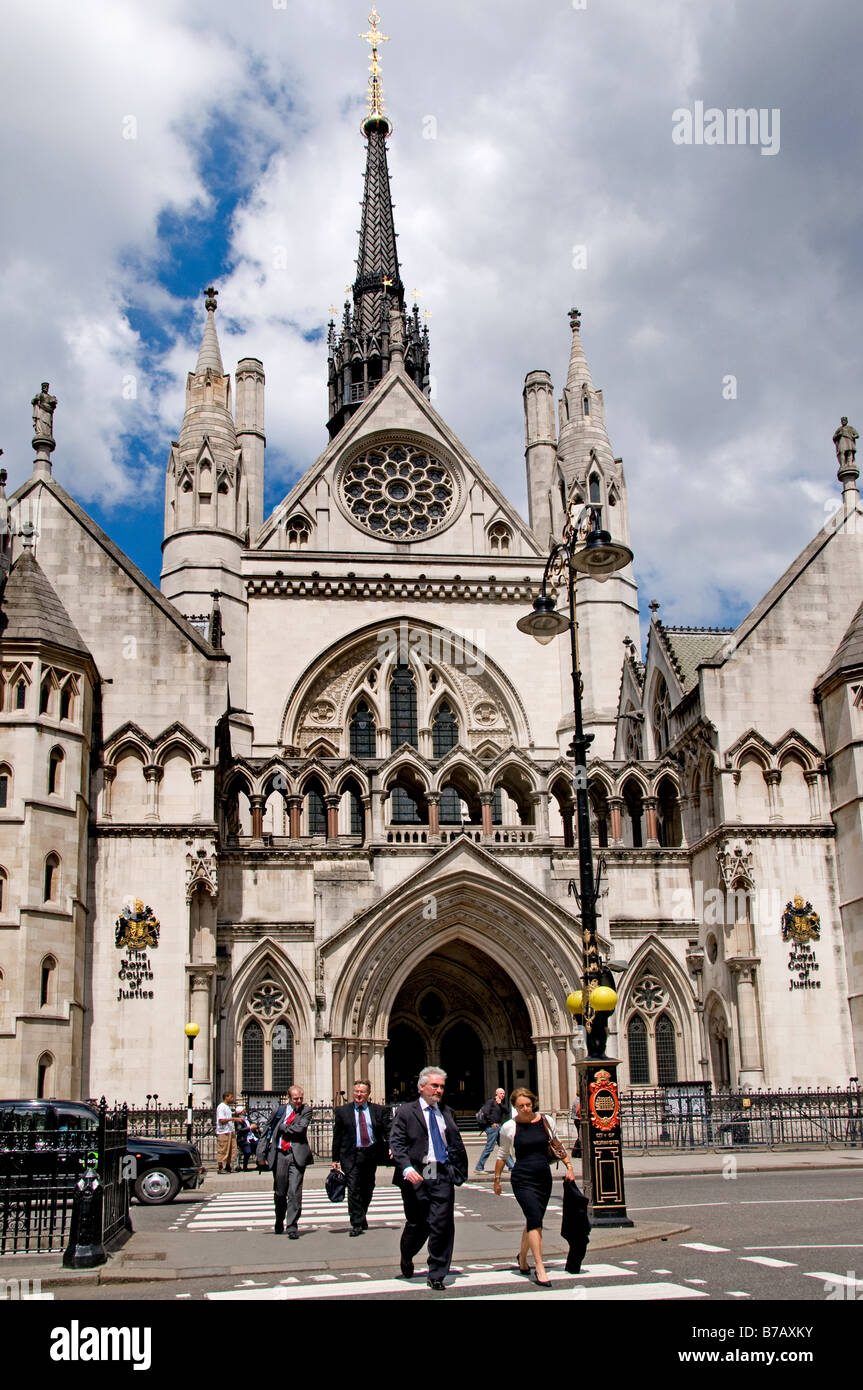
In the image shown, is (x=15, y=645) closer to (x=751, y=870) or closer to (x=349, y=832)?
(x=349, y=832)

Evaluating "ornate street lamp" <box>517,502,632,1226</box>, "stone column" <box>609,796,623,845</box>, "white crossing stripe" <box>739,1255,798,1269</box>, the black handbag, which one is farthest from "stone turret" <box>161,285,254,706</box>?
"white crossing stripe" <box>739,1255,798,1269</box>

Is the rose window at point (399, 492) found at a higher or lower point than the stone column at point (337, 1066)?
higher

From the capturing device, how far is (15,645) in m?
26.8

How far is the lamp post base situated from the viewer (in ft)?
42.0

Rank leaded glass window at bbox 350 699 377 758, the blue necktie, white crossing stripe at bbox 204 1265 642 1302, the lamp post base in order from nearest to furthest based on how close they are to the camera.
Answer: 1. white crossing stripe at bbox 204 1265 642 1302
2. the blue necktie
3. the lamp post base
4. leaded glass window at bbox 350 699 377 758

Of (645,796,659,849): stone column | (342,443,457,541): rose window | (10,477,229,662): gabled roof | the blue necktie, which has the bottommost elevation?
the blue necktie

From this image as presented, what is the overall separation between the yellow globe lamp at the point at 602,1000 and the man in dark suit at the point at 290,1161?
3286mm

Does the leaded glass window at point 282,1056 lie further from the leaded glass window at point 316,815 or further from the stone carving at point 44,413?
the stone carving at point 44,413

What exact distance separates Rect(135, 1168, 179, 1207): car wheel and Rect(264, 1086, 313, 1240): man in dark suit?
5173mm

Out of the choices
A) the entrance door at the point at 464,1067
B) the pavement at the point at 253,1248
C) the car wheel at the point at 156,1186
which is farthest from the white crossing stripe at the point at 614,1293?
the entrance door at the point at 464,1067

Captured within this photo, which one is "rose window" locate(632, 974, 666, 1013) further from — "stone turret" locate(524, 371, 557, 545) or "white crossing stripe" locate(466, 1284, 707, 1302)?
"white crossing stripe" locate(466, 1284, 707, 1302)

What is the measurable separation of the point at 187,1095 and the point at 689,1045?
11660mm

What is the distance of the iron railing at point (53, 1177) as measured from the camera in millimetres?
12031

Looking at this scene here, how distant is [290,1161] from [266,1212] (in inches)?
143
